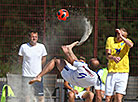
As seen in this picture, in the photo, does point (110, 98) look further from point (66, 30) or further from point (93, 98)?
point (66, 30)

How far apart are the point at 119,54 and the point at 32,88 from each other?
6.35 feet

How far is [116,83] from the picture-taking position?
868cm

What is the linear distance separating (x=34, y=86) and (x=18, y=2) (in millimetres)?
3266

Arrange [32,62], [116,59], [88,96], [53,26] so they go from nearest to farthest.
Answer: [116,59], [88,96], [32,62], [53,26]

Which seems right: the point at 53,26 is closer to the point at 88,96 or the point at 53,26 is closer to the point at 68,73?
the point at 88,96

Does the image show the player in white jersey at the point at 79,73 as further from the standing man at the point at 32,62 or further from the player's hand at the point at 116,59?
the standing man at the point at 32,62

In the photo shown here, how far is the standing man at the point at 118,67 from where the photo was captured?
8.61 m

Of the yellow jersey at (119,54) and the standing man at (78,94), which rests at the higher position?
the yellow jersey at (119,54)

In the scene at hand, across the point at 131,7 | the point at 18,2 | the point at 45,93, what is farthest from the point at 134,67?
the point at 18,2

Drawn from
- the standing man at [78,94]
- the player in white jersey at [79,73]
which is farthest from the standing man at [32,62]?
the player in white jersey at [79,73]

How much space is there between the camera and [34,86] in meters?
9.20

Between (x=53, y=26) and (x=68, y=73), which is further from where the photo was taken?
(x=53, y=26)

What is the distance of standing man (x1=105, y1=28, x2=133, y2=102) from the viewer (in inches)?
339

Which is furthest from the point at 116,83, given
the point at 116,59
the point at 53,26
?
the point at 53,26
